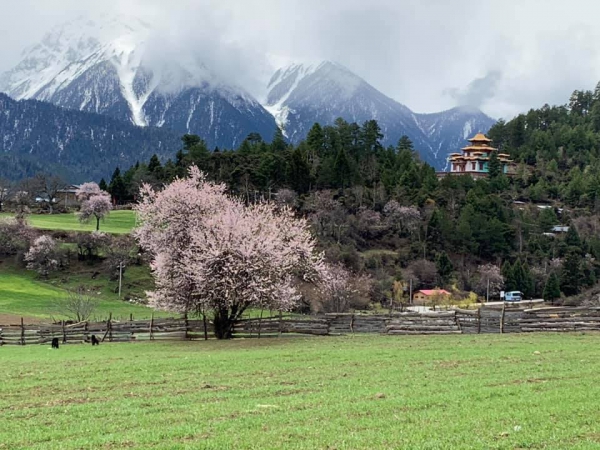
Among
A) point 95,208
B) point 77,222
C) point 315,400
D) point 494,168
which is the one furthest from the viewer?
point 494,168

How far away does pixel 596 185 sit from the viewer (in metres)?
117

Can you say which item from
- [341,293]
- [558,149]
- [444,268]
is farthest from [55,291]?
[558,149]

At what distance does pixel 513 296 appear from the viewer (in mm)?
91312

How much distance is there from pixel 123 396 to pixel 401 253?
285 feet

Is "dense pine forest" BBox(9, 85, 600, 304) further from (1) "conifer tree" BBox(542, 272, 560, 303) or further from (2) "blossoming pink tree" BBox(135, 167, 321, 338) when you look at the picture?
(2) "blossoming pink tree" BBox(135, 167, 321, 338)

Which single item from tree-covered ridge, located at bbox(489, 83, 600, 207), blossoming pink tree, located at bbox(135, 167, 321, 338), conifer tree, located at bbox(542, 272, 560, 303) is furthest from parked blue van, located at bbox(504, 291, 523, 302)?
blossoming pink tree, located at bbox(135, 167, 321, 338)

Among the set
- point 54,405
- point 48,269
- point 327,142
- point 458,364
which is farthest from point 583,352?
point 327,142

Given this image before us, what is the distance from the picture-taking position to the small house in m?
85.8

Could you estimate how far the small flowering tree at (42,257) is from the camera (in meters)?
80.7

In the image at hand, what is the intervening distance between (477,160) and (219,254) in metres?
118

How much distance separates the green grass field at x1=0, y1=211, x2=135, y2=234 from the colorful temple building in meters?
67.7

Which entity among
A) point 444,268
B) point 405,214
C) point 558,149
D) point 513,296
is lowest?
point 513,296

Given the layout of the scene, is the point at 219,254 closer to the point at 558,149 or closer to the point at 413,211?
the point at 413,211

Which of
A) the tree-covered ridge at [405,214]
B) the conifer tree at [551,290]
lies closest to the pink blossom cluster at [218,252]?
the tree-covered ridge at [405,214]
